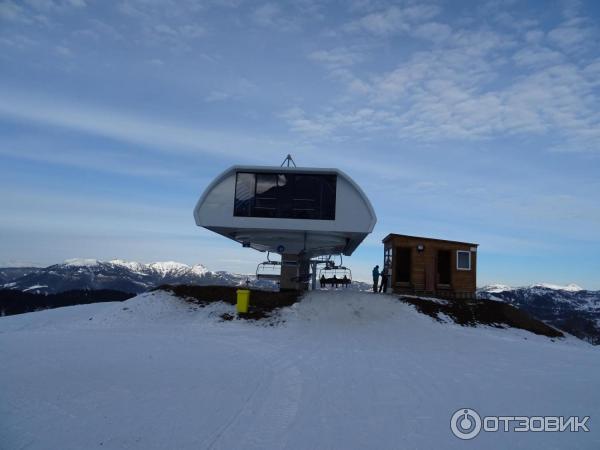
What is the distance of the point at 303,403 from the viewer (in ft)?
23.5

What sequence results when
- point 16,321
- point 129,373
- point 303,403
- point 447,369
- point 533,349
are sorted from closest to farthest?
point 303,403 → point 129,373 → point 447,369 → point 533,349 → point 16,321

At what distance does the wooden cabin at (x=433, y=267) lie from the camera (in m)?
22.2

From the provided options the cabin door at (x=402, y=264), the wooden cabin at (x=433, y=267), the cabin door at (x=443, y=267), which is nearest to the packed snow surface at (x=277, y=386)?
the wooden cabin at (x=433, y=267)

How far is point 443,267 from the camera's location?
24031 millimetres

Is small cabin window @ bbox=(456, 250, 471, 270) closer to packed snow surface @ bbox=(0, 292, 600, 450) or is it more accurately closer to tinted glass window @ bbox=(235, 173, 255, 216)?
packed snow surface @ bbox=(0, 292, 600, 450)

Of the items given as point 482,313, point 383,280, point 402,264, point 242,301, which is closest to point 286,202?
point 242,301

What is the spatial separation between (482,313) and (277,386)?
1364 cm

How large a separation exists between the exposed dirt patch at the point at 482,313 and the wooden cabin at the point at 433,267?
2.33m

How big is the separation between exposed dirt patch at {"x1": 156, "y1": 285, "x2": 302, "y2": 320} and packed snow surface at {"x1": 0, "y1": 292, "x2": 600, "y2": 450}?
186 cm

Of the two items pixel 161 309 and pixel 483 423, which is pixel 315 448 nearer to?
pixel 483 423

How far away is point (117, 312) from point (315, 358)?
10899 millimetres

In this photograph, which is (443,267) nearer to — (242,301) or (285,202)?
(285,202)

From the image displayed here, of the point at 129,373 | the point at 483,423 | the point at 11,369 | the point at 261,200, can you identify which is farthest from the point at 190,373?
the point at 261,200

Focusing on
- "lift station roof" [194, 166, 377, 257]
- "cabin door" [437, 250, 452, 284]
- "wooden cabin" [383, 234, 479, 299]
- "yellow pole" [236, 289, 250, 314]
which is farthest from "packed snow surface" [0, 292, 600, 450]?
"cabin door" [437, 250, 452, 284]
